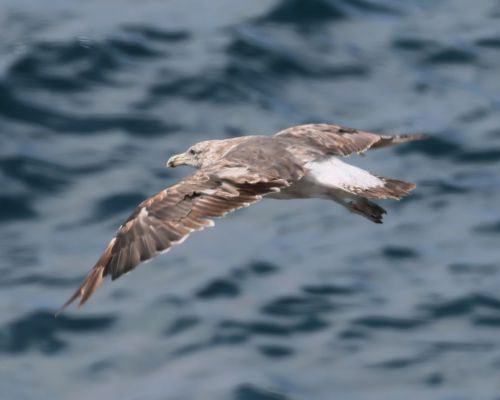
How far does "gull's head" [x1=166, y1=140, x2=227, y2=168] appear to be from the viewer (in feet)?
35.7

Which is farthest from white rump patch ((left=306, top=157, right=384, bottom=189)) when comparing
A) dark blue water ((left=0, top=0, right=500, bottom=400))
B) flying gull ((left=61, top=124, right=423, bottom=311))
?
dark blue water ((left=0, top=0, right=500, bottom=400))

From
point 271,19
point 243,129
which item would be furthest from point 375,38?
point 243,129

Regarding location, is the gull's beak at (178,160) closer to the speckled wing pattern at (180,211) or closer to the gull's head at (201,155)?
the gull's head at (201,155)

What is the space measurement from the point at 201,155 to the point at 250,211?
15.9ft

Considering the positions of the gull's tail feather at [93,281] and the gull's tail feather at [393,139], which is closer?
the gull's tail feather at [93,281]

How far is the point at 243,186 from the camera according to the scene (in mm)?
9352

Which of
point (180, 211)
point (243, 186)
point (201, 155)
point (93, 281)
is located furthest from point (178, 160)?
point (93, 281)

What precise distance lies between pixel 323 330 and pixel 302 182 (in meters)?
4.09

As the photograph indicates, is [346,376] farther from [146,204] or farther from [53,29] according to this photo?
[53,29]

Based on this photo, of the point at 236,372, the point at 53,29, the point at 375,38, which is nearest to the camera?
the point at 236,372

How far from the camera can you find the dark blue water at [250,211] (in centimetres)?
1368

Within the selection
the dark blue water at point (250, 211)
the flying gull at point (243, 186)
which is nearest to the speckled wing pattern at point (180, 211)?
the flying gull at point (243, 186)

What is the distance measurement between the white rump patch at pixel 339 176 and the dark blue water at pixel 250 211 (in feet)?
11.4

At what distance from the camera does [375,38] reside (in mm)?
19188
